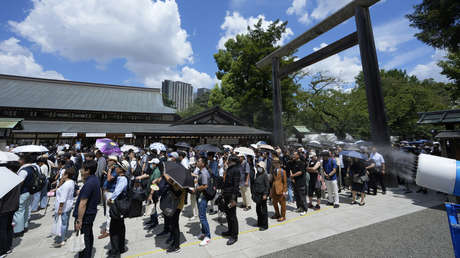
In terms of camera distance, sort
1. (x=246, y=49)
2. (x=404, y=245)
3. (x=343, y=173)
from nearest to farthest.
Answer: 1. (x=404, y=245)
2. (x=343, y=173)
3. (x=246, y=49)

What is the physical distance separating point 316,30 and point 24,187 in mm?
13032

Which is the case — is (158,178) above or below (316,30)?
below

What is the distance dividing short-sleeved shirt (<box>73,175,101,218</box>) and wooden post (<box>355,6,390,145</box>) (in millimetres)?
9427

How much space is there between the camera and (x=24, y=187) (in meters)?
4.47

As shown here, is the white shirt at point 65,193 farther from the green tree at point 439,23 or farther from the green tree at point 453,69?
the green tree at point 453,69

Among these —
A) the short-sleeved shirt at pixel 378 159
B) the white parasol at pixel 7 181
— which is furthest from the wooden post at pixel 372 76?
the white parasol at pixel 7 181

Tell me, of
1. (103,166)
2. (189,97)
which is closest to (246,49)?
(103,166)

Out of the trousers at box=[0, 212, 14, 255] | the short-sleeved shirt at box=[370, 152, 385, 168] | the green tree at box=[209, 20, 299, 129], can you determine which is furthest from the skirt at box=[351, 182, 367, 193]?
the green tree at box=[209, 20, 299, 129]

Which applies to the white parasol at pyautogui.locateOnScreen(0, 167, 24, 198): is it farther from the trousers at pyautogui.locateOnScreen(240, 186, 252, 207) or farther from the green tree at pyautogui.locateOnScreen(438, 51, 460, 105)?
the green tree at pyautogui.locateOnScreen(438, 51, 460, 105)

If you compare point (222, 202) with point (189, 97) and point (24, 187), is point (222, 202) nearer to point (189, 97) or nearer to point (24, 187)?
point (24, 187)

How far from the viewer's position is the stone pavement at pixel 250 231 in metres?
3.82

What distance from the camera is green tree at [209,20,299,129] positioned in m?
28.2

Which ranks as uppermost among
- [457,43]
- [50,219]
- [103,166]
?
[457,43]

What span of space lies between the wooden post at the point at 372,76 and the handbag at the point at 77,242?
9.65 metres
